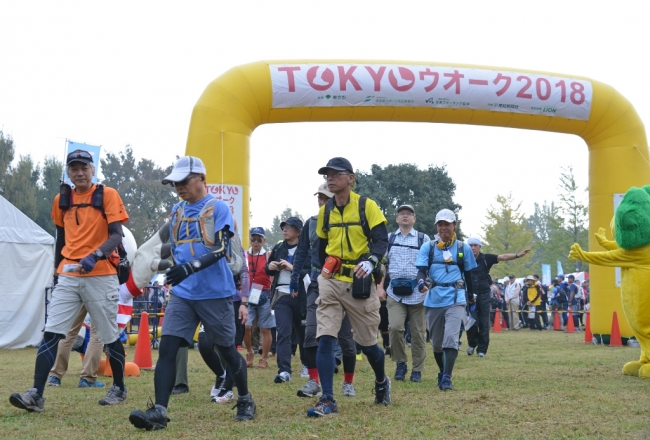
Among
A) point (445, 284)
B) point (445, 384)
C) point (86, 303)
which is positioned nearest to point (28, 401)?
point (86, 303)

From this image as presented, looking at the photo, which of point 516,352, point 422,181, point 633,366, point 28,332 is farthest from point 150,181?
point 633,366

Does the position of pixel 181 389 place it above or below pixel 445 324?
below

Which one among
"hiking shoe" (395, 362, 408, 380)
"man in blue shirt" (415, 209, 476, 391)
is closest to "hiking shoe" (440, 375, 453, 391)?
"man in blue shirt" (415, 209, 476, 391)

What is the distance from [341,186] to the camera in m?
6.39

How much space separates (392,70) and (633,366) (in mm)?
7354

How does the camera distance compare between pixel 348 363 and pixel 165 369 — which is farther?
pixel 348 363

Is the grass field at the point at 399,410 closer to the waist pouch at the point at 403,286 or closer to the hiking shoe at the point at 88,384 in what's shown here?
the hiking shoe at the point at 88,384

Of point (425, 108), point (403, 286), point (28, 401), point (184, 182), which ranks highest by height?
point (425, 108)

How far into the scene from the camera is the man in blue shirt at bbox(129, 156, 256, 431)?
562 centimetres

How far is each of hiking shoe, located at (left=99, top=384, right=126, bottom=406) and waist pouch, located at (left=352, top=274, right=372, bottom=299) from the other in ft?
7.86

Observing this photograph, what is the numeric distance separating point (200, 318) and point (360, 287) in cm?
131

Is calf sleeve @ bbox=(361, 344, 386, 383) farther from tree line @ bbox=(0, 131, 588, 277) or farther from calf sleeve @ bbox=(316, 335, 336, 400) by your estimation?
tree line @ bbox=(0, 131, 588, 277)

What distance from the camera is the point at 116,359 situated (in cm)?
683

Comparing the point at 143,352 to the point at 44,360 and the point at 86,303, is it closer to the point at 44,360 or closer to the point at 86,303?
the point at 86,303
